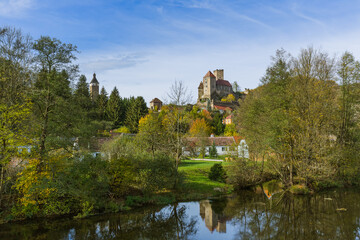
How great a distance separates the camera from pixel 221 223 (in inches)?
600

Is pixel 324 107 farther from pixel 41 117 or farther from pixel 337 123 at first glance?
pixel 41 117

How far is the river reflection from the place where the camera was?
13.1 metres

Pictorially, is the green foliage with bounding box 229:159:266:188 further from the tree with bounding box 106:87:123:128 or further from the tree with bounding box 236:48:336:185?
the tree with bounding box 106:87:123:128

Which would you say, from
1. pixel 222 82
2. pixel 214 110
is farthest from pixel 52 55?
pixel 222 82

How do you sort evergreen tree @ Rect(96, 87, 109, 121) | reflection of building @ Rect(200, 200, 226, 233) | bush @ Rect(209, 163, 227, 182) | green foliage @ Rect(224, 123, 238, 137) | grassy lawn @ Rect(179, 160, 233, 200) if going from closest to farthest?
reflection of building @ Rect(200, 200, 226, 233) → grassy lawn @ Rect(179, 160, 233, 200) → bush @ Rect(209, 163, 227, 182) → green foliage @ Rect(224, 123, 238, 137) → evergreen tree @ Rect(96, 87, 109, 121)

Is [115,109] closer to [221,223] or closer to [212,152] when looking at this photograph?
[212,152]

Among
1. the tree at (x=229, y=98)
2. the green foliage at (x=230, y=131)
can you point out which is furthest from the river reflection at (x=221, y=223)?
the tree at (x=229, y=98)

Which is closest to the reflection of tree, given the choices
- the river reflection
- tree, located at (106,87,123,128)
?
the river reflection

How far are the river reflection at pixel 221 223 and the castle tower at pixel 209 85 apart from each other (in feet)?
323

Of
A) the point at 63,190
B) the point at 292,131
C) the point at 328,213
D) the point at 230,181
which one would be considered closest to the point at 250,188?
the point at 230,181

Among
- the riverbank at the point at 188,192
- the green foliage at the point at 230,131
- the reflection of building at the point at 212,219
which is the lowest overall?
the reflection of building at the point at 212,219

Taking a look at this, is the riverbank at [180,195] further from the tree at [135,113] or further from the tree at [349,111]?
the tree at [135,113]

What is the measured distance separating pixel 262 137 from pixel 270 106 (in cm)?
315

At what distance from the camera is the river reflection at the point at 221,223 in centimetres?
1309
